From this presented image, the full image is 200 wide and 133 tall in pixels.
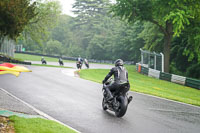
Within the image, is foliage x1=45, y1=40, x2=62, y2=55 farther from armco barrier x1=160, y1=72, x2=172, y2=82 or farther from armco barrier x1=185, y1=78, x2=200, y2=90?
armco barrier x1=185, y1=78, x2=200, y2=90

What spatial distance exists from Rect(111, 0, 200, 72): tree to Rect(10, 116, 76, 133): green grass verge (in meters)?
18.0

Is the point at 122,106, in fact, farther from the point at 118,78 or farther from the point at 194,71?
the point at 194,71

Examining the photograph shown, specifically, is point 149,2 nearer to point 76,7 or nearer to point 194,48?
point 194,48

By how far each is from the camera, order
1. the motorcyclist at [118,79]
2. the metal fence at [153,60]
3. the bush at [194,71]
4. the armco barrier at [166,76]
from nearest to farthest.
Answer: the motorcyclist at [118,79] < the armco barrier at [166,76] < the metal fence at [153,60] < the bush at [194,71]

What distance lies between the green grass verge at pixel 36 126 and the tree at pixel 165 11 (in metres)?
18.0

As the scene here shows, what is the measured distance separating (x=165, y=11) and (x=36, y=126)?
22178 millimetres

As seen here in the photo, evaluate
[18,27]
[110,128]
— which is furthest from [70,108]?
[18,27]

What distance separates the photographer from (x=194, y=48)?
2919cm

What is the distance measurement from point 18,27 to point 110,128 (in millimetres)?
7653

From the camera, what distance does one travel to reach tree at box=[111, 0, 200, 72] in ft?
78.1

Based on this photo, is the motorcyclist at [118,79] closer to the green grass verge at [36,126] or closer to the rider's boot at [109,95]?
the rider's boot at [109,95]

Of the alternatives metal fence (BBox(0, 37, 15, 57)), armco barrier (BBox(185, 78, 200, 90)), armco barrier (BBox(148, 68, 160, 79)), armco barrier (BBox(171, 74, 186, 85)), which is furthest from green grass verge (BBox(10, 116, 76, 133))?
metal fence (BBox(0, 37, 15, 57))

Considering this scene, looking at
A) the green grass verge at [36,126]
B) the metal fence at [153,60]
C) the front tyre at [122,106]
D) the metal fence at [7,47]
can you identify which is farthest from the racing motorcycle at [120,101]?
the metal fence at [7,47]

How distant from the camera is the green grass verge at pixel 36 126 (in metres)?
7.09
